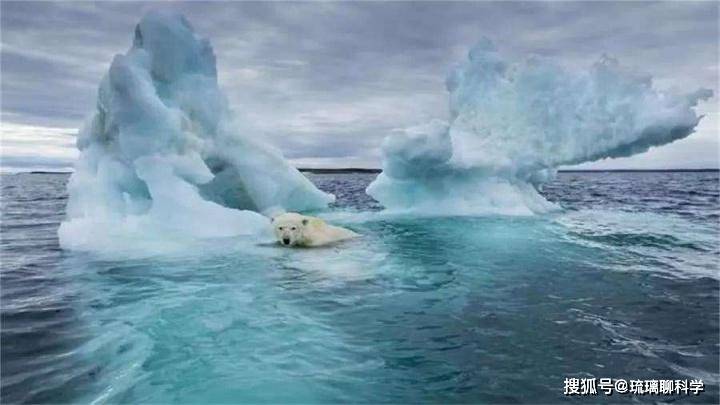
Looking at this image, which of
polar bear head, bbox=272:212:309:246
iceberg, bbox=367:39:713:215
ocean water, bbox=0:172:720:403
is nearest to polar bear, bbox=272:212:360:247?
polar bear head, bbox=272:212:309:246

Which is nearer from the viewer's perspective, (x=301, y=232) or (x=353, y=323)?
(x=353, y=323)

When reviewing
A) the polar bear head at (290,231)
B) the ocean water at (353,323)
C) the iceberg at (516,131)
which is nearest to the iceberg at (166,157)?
the ocean water at (353,323)

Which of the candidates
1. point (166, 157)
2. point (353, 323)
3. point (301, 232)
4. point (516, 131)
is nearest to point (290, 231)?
point (301, 232)

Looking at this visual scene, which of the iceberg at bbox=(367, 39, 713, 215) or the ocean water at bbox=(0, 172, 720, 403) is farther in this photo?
the iceberg at bbox=(367, 39, 713, 215)

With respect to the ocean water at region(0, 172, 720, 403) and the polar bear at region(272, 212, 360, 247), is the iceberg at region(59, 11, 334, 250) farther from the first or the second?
the polar bear at region(272, 212, 360, 247)

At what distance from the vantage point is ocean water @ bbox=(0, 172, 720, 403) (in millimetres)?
5703

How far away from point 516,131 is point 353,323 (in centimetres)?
1674

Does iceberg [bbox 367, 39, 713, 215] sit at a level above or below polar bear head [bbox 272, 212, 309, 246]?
above

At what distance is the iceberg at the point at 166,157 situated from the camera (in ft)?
Result: 48.4

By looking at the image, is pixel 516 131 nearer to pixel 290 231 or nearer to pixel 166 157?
pixel 290 231

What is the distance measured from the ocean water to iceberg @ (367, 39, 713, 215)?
24.3 feet

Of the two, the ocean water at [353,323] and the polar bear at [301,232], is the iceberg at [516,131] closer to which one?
the polar bear at [301,232]

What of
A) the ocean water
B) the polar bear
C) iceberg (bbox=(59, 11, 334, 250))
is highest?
iceberg (bbox=(59, 11, 334, 250))

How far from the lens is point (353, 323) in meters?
7.64
